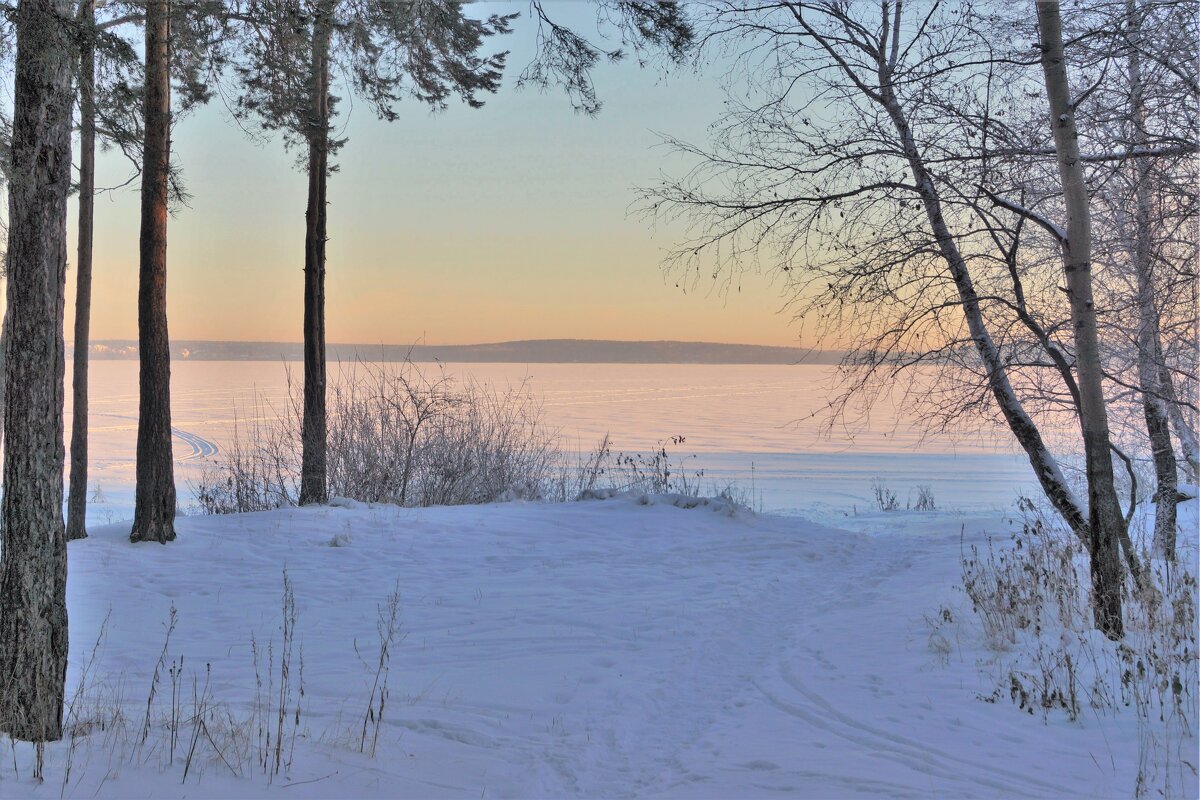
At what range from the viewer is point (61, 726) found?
4.07 meters

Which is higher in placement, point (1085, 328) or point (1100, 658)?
point (1085, 328)

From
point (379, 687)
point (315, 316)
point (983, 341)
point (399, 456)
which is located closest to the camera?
point (379, 687)

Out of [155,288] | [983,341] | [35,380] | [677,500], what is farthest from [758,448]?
[35,380]

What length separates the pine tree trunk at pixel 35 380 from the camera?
4059mm

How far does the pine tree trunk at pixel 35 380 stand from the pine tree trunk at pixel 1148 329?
6808 mm

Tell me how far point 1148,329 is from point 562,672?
6834 mm

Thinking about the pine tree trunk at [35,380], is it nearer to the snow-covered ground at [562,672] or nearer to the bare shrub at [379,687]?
the snow-covered ground at [562,672]

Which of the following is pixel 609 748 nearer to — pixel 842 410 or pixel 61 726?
pixel 61 726

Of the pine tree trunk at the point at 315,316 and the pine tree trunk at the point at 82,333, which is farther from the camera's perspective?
the pine tree trunk at the point at 315,316

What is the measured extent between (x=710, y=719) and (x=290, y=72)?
6.08 meters

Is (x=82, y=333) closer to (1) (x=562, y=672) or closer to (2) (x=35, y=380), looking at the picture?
(2) (x=35, y=380)

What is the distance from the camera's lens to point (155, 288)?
9.70 m

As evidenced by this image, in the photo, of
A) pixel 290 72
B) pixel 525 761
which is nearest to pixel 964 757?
pixel 525 761

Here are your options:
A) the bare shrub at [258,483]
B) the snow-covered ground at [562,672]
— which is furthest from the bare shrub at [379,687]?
the bare shrub at [258,483]
